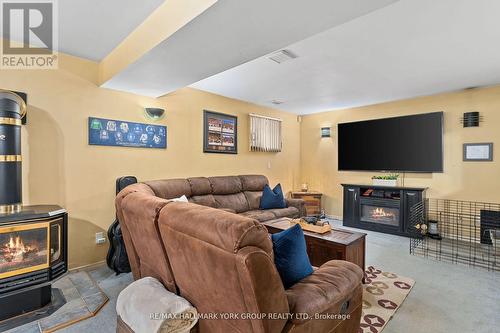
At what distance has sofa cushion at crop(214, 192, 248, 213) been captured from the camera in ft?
13.5

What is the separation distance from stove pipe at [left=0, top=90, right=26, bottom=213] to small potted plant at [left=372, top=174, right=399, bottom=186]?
527cm

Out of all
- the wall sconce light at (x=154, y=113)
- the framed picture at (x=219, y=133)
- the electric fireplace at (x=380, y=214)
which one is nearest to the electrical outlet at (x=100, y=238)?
the wall sconce light at (x=154, y=113)

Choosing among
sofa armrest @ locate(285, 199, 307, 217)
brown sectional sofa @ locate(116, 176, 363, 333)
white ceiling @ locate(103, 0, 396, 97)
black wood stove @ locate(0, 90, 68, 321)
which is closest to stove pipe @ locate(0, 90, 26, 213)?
black wood stove @ locate(0, 90, 68, 321)

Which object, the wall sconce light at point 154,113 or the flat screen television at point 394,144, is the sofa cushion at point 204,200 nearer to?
the wall sconce light at point 154,113

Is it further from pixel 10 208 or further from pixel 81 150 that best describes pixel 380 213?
pixel 10 208

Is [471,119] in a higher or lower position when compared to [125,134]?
higher

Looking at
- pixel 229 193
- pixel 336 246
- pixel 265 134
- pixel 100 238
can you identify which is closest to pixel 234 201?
pixel 229 193

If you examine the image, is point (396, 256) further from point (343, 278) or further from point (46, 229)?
point (46, 229)

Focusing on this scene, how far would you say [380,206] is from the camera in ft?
15.5

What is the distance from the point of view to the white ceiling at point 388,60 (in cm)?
212

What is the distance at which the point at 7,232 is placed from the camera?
6.63 ft

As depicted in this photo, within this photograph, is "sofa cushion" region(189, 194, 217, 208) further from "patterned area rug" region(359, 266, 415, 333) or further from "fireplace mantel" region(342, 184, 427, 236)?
"fireplace mantel" region(342, 184, 427, 236)

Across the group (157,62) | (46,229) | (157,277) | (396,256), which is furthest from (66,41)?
(396,256)

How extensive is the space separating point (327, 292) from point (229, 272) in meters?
0.62
